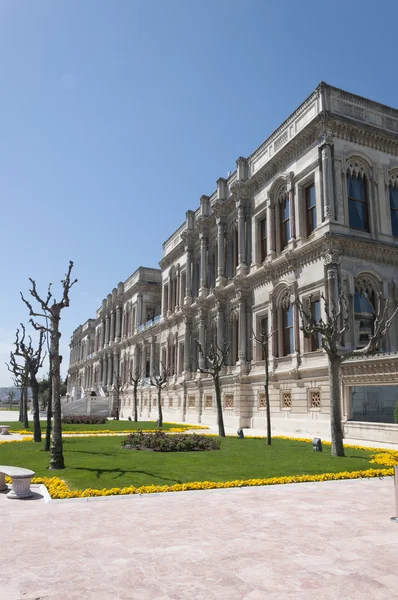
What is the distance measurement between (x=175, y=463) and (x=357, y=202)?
1984 centimetres

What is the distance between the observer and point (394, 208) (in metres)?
29.5

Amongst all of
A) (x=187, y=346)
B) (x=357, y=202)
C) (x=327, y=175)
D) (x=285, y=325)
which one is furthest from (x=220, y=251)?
(x=327, y=175)

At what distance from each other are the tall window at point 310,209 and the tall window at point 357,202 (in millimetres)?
1997

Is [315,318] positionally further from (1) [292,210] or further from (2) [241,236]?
(2) [241,236]

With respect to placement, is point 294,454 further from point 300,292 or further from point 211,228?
point 211,228

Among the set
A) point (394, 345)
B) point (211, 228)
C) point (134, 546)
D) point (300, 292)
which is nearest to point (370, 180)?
point (300, 292)

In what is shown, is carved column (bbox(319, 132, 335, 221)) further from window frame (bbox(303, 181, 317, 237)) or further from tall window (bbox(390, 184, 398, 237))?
tall window (bbox(390, 184, 398, 237))

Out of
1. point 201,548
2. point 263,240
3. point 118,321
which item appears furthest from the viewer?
point 118,321

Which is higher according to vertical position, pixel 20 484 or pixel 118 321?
pixel 118 321

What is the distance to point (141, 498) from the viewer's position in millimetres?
9773

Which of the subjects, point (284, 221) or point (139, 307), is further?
point (139, 307)

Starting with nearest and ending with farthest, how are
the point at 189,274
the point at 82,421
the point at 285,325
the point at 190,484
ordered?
the point at 190,484 < the point at 285,325 < the point at 82,421 < the point at 189,274

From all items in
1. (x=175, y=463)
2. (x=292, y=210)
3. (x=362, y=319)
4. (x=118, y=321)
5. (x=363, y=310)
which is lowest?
(x=175, y=463)

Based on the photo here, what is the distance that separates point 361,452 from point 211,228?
27.8 m
